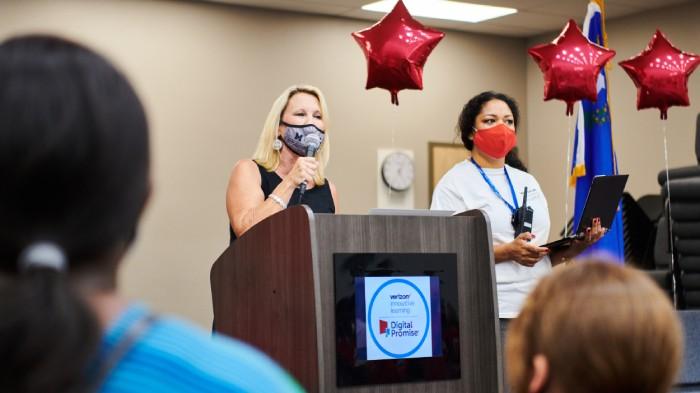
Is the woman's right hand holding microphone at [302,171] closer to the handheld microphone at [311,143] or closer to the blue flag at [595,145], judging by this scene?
the handheld microphone at [311,143]

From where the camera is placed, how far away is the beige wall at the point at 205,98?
7.05 m

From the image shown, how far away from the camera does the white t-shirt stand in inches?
137

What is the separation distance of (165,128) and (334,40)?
5.09 ft

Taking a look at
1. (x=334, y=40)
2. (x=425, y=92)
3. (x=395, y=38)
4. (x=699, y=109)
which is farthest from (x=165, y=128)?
(x=699, y=109)

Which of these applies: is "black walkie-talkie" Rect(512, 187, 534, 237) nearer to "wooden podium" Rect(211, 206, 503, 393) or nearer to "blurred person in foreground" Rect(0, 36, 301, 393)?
"wooden podium" Rect(211, 206, 503, 393)

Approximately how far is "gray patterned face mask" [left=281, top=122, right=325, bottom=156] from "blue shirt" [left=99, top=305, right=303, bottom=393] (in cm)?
241

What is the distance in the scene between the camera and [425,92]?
8.16 m

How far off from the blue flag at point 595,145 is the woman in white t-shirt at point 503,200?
158 cm

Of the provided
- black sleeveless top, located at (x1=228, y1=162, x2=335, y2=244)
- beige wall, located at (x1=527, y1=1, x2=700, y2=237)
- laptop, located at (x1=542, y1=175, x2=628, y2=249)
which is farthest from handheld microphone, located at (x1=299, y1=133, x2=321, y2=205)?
beige wall, located at (x1=527, y1=1, x2=700, y2=237)

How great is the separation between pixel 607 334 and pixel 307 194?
2171 millimetres

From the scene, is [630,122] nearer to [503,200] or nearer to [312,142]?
[503,200]

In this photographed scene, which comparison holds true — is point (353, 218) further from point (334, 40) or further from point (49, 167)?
point (334, 40)

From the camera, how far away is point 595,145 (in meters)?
5.40

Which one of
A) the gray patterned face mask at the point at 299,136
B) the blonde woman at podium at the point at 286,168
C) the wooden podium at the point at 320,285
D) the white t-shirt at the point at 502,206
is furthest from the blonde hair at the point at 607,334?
the white t-shirt at the point at 502,206
